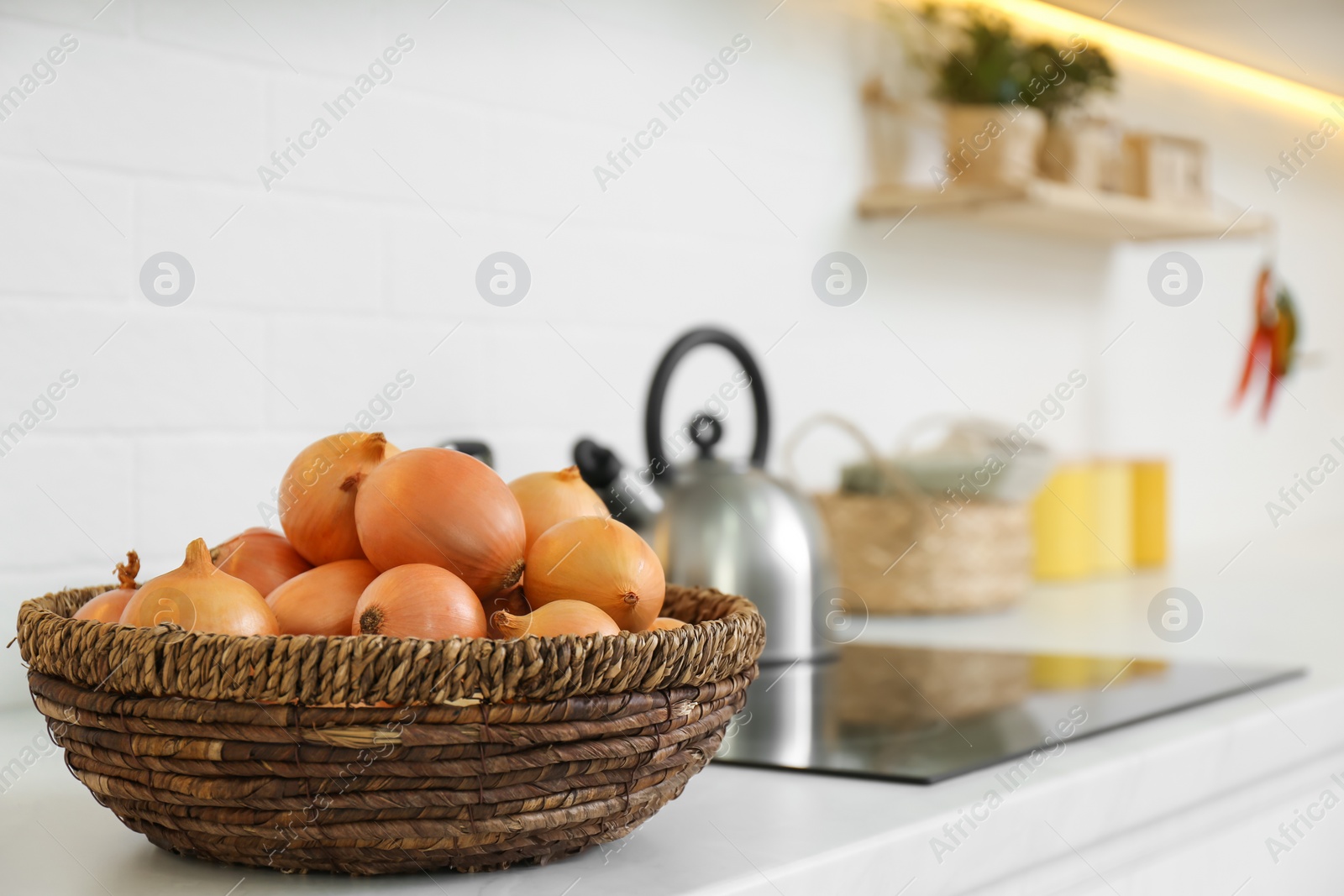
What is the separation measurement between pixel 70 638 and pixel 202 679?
0.07m

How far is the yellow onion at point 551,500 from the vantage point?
0.65m

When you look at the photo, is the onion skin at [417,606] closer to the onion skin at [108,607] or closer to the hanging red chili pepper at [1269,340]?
the onion skin at [108,607]

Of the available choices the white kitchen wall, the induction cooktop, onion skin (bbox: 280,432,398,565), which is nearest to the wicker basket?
onion skin (bbox: 280,432,398,565)

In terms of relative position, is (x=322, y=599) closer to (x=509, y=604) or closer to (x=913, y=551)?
(x=509, y=604)

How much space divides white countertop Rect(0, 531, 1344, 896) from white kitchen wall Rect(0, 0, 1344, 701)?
25cm

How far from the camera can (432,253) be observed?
1.22 metres

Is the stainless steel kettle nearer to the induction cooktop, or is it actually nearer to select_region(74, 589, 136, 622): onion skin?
the induction cooktop

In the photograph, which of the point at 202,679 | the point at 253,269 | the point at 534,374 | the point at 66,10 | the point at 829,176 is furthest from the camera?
the point at 829,176

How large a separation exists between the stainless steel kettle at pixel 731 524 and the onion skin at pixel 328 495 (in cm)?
46

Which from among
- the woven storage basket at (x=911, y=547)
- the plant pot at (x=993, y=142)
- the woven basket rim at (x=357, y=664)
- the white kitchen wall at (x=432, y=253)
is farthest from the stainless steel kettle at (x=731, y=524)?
the plant pot at (x=993, y=142)

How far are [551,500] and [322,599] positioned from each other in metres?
0.13

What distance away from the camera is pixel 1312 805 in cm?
101

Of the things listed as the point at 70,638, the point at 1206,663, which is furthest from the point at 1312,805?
the point at 70,638

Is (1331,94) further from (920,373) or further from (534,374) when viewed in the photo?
(534,374)
